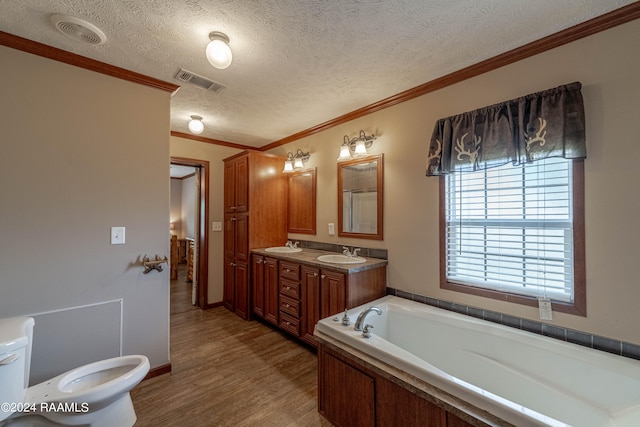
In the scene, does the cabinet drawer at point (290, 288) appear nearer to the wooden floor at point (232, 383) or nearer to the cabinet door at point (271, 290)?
the cabinet door at point (271, 290)

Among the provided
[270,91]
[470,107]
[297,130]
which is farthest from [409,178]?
[297,130]

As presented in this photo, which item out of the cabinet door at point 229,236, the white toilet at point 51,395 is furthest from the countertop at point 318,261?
the white toilet at point 51,395

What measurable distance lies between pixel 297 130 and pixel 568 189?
9.40ft

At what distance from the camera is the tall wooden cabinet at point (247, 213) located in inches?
138

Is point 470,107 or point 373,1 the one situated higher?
point 373,1

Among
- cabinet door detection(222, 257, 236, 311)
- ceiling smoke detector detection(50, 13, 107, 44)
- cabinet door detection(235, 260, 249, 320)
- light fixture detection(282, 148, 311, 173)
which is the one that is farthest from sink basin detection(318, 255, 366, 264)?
ceiling smoke detector detection(50, 13, 107, 44)

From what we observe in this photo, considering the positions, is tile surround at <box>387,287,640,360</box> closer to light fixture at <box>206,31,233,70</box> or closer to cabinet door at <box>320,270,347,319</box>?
cabinet door at <box>320,270,347,319</box>

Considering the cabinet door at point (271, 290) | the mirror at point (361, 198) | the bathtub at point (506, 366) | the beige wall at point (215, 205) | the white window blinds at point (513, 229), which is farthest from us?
the beige wall at point (215, 205)

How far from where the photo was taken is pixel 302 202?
12.0 ft

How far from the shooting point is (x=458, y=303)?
216cm

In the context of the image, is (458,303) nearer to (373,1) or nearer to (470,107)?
(470,107)

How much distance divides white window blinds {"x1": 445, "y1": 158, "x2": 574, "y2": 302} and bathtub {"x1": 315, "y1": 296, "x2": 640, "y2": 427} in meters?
0.34

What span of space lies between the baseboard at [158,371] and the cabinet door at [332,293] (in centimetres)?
139

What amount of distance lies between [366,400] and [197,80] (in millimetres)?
2673
